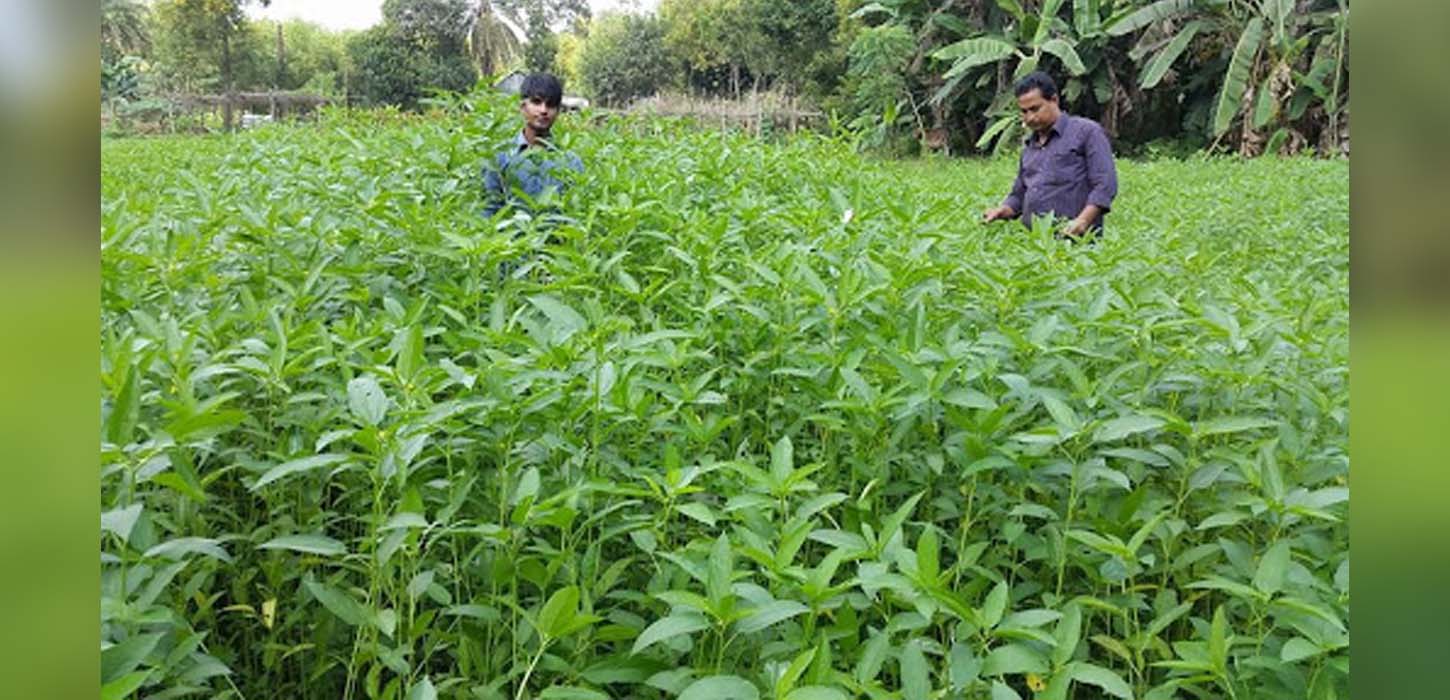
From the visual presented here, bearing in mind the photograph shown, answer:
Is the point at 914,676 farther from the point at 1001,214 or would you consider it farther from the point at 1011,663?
the point at 1001,214

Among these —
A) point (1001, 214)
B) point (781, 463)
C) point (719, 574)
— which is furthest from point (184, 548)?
point (1001, 214)

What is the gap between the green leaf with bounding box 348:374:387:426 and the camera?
103 centimetres

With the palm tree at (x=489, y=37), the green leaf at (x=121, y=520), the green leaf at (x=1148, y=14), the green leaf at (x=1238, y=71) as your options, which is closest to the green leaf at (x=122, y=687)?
the green leaf at (x=121, y=520)

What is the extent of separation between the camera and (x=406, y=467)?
103 centimetres

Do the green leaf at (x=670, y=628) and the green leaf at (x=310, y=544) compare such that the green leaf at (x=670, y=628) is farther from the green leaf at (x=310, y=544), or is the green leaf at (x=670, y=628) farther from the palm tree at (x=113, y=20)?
the palm tree at (x=113, y=20)

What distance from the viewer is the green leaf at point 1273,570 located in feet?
3.14

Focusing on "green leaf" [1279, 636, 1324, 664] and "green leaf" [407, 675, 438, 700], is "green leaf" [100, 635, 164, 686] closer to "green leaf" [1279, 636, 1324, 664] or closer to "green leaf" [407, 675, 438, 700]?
"green leaf" [407, 675, 438, 700]

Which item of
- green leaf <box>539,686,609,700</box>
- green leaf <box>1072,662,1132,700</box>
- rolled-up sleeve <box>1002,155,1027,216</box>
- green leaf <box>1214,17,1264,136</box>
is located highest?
green leaf <box>1214,17,1264,136</box>

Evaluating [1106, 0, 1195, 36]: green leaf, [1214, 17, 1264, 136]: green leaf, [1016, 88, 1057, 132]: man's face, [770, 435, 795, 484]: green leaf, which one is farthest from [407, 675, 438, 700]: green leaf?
[1106, 0, 1195, 36]: green leaf

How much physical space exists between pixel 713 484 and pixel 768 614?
308 millimetres

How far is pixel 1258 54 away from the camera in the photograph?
12.1 meters

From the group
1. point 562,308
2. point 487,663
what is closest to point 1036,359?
point 562,308

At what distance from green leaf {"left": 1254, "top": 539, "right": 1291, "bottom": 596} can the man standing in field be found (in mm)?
2016
